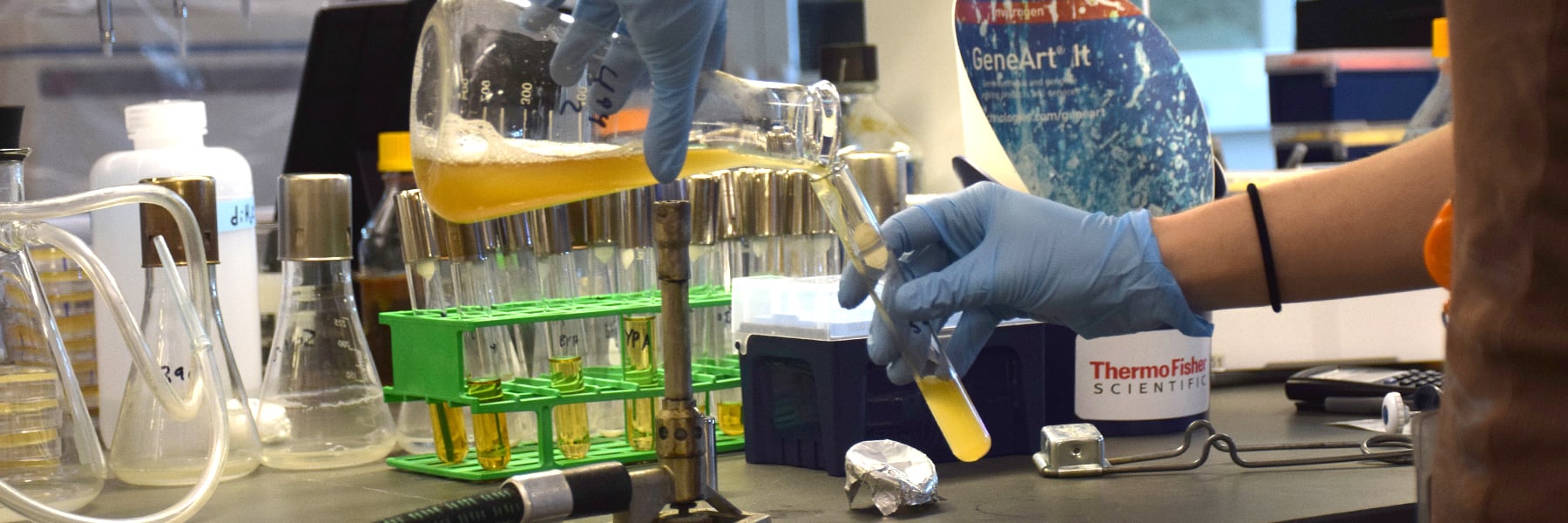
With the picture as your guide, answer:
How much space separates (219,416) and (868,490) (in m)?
0.50

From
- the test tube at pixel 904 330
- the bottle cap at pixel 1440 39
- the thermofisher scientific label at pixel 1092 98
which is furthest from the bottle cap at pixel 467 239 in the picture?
the bottle cap at pixel 1440 39

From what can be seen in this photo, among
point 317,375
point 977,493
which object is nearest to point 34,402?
point 317,375

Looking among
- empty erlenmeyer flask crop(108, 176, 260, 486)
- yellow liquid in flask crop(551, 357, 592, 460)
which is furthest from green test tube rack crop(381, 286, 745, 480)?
empty erlenmeyer flask crop(108, 176, 260, 486)

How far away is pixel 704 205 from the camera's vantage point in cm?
132

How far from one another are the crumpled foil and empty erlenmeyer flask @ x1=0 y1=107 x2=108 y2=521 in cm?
60

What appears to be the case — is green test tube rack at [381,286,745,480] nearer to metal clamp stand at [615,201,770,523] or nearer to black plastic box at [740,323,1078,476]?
black plastic box at [740,323,1078,476]

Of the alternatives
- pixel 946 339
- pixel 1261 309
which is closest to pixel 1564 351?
pixel 946 339

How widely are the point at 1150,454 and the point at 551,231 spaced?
22.5 inches

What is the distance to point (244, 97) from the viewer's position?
3367mm

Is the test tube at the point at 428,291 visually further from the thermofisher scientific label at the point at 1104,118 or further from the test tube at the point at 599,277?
the thermofisher scientific label at the point at 1104,118

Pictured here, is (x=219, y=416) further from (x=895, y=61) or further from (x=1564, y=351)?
(x=895, y=61)

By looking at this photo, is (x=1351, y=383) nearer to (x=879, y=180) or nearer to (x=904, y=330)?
(x=879, y=180)

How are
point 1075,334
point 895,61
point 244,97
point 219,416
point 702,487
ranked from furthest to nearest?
point 244,97
point 895,61
point 1075,334
point 219,416
point 702,487

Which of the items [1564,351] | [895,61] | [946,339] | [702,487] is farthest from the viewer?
[895,61]
